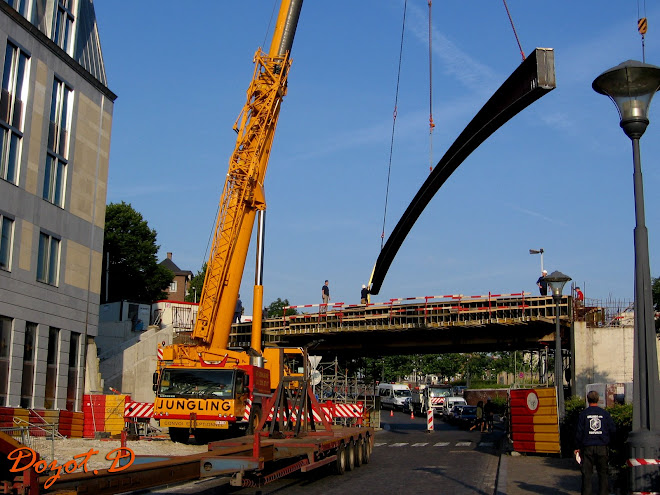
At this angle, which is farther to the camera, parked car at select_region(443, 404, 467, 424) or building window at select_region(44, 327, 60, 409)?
parked car at select_region(443, 404, 467, 424)

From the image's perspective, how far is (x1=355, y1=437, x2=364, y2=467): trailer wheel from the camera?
18219 mm

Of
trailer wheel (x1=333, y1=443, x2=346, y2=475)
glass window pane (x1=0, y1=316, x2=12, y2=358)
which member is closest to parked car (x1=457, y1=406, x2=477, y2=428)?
glass window pane (x1=0, y1=316, x2=12, y2=358)

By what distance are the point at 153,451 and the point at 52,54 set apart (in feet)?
59.7

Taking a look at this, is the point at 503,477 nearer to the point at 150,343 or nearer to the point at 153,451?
the point at 153,451

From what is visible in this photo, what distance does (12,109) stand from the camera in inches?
1081

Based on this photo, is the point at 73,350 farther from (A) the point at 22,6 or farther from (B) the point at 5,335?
(A) the point at 22,6

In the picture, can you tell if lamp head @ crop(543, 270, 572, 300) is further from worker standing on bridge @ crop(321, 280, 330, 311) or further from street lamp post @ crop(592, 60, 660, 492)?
worker standing on bridge @ crop(321, 280, 330, 311)

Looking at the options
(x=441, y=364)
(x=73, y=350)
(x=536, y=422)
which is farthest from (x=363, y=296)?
(x=441, y=364)

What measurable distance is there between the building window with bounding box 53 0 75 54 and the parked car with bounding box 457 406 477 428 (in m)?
26.0

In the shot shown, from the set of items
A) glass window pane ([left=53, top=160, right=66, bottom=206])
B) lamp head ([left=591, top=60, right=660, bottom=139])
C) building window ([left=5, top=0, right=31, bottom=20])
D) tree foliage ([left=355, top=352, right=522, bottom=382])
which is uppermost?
building window ([left=5, top=0, right=31, bottom=20])

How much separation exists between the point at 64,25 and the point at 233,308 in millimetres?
15306

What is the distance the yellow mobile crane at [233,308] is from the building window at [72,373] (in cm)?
926

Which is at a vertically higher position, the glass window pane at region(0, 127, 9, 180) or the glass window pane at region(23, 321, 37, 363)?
the glass window pane at region(0, 127, 9, 180)

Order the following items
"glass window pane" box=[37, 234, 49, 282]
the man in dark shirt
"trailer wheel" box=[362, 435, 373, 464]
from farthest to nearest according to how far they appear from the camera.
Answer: "glass window pane" box=[37, 234, 49, 282] → "trailer wheel" box=[362, 435, 373, 464] → the man in dark shirt
